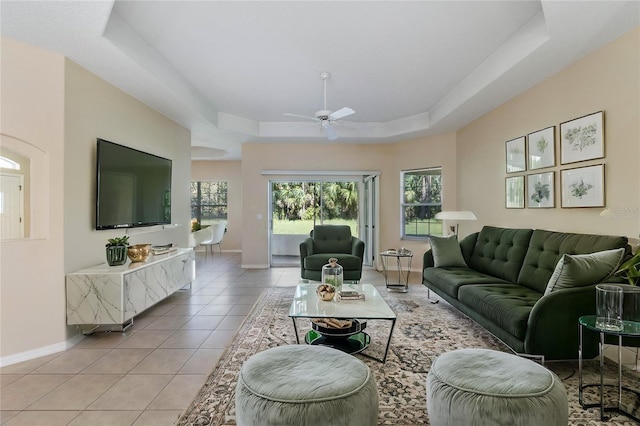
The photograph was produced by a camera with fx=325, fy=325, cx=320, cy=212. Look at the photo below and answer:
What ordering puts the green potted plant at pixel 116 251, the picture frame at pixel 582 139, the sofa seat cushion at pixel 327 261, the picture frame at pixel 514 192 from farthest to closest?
the sofa seat cushion at pixel 327 261 → the picture frame at pixel 514 192 → the green potted plant at pixel 116 251 → the picture frame at pixel 582 139

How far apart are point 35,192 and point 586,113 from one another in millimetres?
4928

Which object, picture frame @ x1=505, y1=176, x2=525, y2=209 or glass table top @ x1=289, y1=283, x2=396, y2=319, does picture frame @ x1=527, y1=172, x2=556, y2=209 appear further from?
glass table top @ x1=289, y1=283, x2=396, y2=319

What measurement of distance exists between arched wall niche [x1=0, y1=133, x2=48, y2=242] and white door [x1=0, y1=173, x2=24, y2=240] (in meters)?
0.03

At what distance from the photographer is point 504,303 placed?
2.53 m

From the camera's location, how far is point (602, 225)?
2.82 metres

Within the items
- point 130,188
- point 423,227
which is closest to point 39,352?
point 130,188

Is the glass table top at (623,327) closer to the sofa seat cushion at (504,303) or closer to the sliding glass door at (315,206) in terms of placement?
the sofa seat cushion at (504,303)

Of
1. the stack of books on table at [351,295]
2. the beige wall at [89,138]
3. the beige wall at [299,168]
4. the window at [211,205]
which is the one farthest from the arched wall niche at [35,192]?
the window at [211,205]

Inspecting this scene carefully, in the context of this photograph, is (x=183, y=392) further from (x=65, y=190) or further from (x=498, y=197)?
(x=498, y=197)

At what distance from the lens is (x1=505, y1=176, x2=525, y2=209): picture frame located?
13.0ft

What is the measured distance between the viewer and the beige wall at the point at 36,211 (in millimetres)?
2586

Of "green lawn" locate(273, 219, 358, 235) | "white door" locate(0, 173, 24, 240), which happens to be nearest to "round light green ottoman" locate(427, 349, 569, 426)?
"white door" locate(0, 173, 24, 240)

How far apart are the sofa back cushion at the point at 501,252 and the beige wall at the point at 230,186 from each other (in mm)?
6680

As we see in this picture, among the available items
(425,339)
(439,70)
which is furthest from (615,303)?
(439,70)
